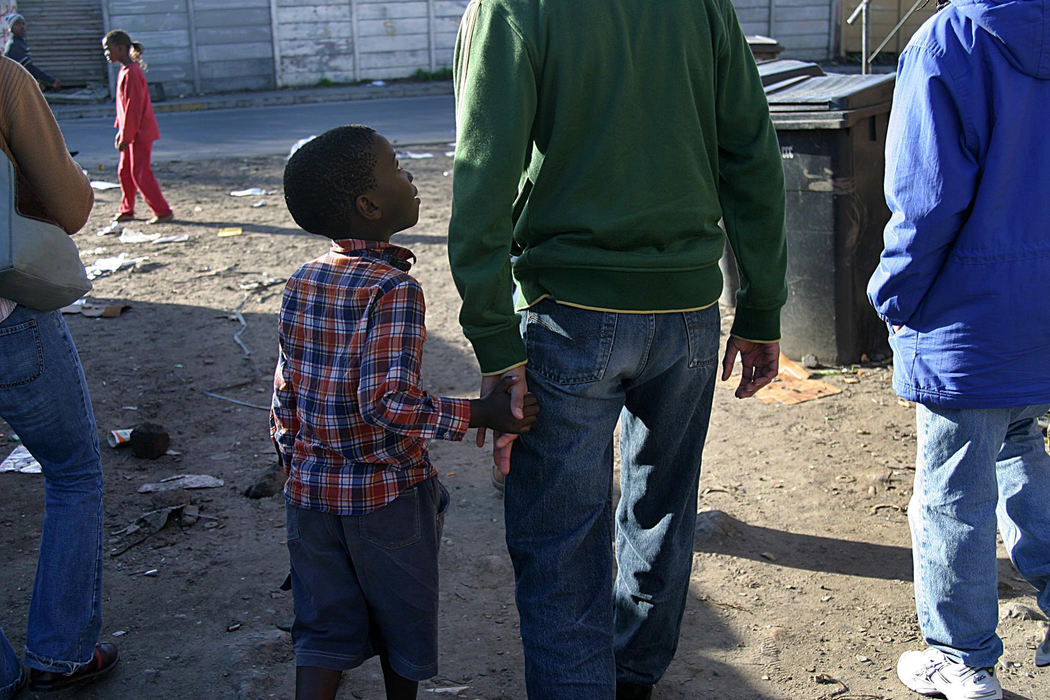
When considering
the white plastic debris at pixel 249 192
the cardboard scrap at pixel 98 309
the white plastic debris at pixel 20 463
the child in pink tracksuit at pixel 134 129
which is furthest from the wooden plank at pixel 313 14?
the white plastic debris at pixel 20 463

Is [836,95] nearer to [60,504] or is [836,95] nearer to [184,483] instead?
[184,483]

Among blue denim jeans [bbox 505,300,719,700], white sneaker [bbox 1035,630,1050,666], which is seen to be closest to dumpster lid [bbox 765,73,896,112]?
white sneaker [bbox 1035,630,1050,666]

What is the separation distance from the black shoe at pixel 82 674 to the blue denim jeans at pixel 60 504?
0.02 metres

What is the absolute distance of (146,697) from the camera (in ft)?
9.27

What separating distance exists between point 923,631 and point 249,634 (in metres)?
1.99

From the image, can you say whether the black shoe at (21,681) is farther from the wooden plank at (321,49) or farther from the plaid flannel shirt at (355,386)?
the wooden plank at (321,49)

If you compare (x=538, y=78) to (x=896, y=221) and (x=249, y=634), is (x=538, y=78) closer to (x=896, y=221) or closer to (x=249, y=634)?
(x=896, y=221)

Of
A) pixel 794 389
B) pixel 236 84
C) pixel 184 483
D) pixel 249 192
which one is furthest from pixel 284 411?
pixel 236 84

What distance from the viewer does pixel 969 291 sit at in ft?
8.10

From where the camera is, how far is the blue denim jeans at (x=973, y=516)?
101 inches

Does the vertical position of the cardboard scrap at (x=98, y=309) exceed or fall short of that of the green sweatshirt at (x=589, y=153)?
it falls short

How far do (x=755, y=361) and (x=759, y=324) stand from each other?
0.39 ft

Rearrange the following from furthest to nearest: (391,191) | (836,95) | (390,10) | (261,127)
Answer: (390,10)
(261,127)
(836,95)
(391,191)

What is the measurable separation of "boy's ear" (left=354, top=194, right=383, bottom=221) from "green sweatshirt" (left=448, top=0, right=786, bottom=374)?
32cm
